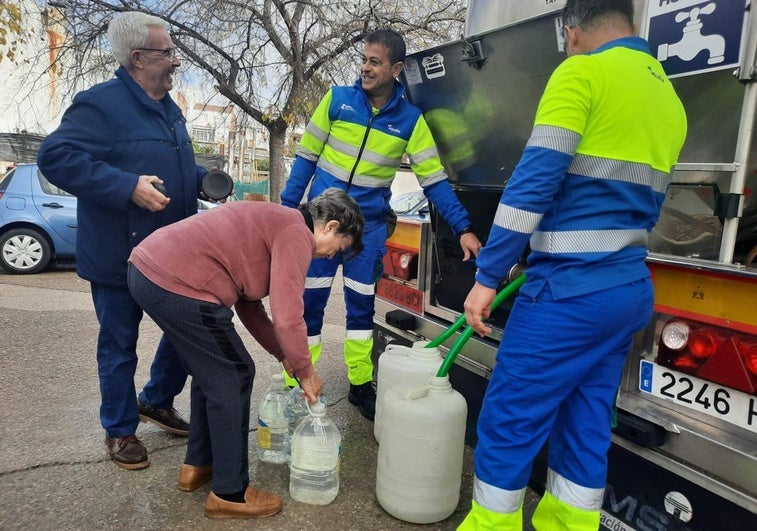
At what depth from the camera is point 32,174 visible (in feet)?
25.7

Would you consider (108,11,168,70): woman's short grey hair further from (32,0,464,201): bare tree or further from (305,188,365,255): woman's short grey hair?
(32,0,464,201): bare tree

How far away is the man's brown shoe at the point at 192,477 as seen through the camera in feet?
8.27

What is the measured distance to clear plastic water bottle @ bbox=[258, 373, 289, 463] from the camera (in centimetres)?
285

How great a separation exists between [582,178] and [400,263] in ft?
5.22

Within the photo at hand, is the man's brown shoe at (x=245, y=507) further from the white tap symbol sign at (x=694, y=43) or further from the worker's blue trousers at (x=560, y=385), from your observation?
the white tap symbol sign at (x=694, y=43)

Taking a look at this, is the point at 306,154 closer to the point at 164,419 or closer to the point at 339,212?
the point at 339,212

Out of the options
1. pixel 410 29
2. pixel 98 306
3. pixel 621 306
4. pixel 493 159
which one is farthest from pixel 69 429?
pixel 410 29

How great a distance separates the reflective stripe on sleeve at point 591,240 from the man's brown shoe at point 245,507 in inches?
58.2

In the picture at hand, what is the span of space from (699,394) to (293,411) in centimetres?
179


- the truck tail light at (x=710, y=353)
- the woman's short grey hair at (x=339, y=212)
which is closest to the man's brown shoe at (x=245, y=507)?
the woman's short grey hair at (x=339, y=212)

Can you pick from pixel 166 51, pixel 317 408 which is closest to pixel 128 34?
pixel 166 51

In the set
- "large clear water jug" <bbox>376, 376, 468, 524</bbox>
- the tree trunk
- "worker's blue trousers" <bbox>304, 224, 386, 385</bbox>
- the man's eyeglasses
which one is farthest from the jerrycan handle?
the tree trunk

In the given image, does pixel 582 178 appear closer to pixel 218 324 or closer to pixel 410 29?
pixel 218 324

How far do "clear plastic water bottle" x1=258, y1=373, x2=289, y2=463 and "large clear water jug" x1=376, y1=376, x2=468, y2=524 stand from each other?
703 mm
